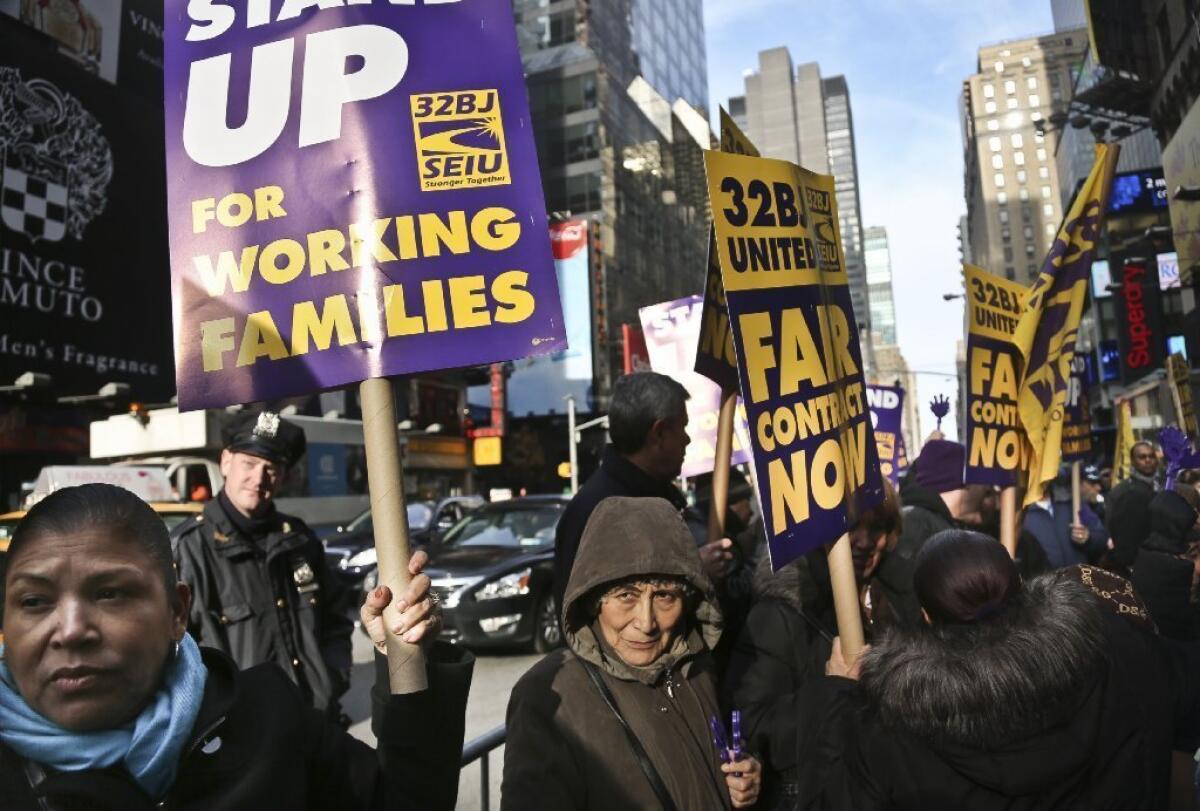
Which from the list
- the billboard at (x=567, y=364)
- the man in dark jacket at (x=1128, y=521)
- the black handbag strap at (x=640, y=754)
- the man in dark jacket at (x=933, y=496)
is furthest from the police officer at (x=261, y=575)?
the billboard at (x=567, y=364)

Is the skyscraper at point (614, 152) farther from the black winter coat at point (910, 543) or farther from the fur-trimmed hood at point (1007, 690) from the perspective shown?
the fur-trimmed hood at point (1007, 690)

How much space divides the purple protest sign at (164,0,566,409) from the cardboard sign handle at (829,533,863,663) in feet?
3.98

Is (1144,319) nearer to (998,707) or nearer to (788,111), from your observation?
(998,707)

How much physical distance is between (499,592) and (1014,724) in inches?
284

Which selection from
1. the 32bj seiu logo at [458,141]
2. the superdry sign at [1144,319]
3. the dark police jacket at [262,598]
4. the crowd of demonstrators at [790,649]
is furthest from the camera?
the superdry sign at [1144,319]

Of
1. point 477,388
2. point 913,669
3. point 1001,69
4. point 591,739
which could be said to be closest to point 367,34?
point 591,739

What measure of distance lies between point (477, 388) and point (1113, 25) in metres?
30.6

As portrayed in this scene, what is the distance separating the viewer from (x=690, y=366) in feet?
20.3

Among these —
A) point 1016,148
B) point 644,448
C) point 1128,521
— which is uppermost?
point 1016,148

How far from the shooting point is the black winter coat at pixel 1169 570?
493 cm

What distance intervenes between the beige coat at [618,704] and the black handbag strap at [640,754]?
0.04ft

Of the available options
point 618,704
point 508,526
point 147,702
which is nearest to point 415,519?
point 508,526

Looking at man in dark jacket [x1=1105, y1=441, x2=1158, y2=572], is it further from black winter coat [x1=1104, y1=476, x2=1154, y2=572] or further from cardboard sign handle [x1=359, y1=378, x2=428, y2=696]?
cardboard sign handle [x1=359, y1=378, x2=428, y2=696]

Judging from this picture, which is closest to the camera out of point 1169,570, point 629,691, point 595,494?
point 629,691
